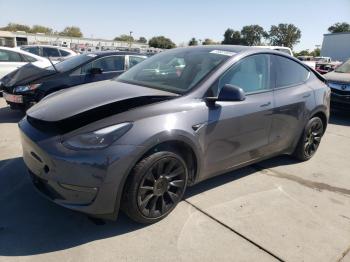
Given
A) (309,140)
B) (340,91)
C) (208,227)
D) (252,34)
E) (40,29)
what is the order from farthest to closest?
(40,29) → (252,34) → (340,91) → (309,140) → (208,227)

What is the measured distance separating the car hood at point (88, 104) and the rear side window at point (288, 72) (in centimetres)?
172

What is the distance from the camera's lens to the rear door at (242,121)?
3.45 m

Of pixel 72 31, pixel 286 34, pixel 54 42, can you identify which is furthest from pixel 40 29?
pixel 286 34

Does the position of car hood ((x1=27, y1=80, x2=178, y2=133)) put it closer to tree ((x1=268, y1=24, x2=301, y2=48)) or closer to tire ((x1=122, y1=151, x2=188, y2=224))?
tire ((x1=122, y1=151, x2=188, y2=224))

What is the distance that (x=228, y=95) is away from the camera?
3.34 metres

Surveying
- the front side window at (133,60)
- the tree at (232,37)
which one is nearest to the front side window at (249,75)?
the front side window at (133,60)

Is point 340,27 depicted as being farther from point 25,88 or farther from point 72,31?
point 25,88

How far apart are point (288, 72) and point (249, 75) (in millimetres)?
901

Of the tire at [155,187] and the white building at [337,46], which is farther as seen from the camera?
the white building at [337,46]

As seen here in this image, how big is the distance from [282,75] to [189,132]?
192 centimetres

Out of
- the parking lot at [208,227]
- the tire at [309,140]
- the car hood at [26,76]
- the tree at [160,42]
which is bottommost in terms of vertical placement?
the parking lot at [208,227]

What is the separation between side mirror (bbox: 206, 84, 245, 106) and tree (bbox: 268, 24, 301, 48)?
105 m

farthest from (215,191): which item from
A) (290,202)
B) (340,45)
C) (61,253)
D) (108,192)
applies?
(340,45)

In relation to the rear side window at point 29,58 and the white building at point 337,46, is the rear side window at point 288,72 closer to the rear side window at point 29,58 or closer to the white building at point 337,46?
the rear side window at point 29,58
